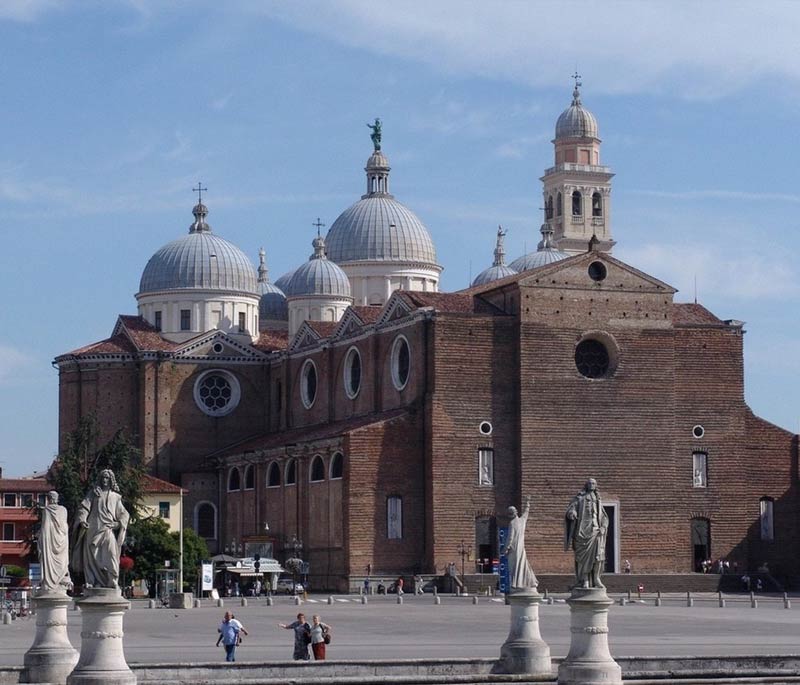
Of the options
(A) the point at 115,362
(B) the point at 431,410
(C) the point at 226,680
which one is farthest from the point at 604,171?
(C) the point at 226,680

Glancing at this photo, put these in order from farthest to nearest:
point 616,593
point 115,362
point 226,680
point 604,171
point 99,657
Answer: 1. point 604,171
2. point 115,362
3. point 616,593
4. point 226,680
5. point 99,657

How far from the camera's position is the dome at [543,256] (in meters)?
113

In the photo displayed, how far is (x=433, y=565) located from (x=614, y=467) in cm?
850

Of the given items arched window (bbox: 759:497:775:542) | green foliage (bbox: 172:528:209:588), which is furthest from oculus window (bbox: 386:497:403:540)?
arched window (bbox: 759:497:775:542)

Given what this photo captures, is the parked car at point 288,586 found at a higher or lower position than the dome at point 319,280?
lower

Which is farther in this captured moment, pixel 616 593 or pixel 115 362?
pixel 115 362

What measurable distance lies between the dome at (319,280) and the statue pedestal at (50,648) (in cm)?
6885

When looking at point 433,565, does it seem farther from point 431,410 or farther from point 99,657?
point 99,657

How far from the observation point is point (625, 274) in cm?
7825

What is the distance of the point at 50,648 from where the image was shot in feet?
97.3

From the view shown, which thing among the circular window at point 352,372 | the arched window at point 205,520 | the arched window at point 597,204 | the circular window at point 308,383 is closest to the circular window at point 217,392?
the circular window at point 308,383

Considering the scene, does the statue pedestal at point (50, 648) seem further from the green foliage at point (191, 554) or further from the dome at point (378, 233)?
the dome at point (378, 233)

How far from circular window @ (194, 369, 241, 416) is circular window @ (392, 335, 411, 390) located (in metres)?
15.1

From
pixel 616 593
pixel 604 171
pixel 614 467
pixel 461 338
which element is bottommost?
pixel 616 593
